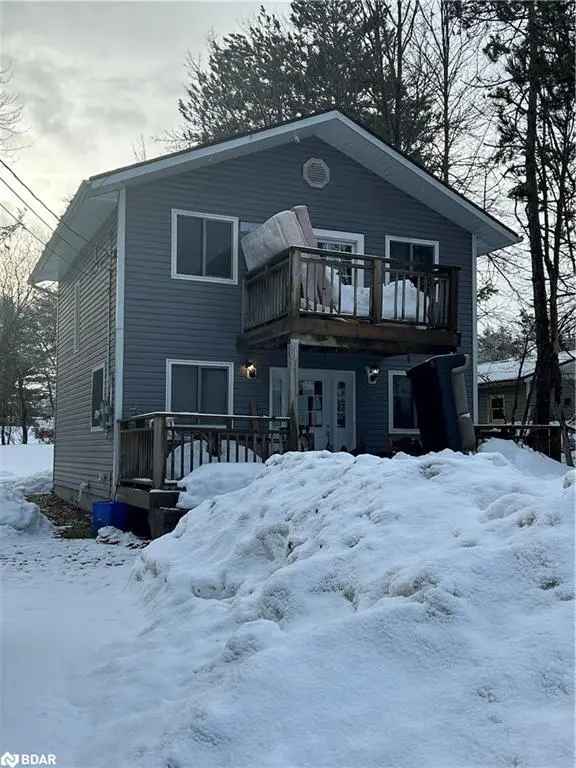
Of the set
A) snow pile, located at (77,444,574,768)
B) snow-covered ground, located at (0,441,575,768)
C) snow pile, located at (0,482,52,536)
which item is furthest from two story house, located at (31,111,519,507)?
snow pile, located at (77,444,574,768)

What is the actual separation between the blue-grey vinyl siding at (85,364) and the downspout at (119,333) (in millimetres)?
572

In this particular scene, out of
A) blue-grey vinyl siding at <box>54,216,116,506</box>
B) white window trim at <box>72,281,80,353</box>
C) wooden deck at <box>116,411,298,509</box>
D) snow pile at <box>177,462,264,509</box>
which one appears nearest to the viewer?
snow pile at <box>177,462,264,509</box>

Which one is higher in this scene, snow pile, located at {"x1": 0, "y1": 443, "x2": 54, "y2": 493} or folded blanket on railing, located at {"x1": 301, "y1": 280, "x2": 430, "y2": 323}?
folded blanket on railing, located at {"x1": 301, "y1": 280, "x2": 430, "y2": 323}

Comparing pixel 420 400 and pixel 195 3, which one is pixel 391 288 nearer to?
pixel 420 400

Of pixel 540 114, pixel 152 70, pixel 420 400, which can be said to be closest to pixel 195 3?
pixel 152 70

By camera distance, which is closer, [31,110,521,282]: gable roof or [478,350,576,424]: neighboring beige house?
[31,110,521,282]: gable roof

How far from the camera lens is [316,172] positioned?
1395 centimetres

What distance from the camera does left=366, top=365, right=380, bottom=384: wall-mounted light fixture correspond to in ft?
45.9

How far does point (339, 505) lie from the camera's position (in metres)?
5.32

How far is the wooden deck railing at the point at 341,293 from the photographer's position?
37.3 ft

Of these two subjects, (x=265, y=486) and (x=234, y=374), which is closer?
(x=265, y=486)

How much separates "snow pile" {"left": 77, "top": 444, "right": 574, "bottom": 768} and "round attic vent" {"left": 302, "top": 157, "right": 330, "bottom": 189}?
9.48 meters

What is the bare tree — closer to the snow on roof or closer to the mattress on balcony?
the mattress on balcony

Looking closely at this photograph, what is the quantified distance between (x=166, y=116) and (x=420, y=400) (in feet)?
64.7
